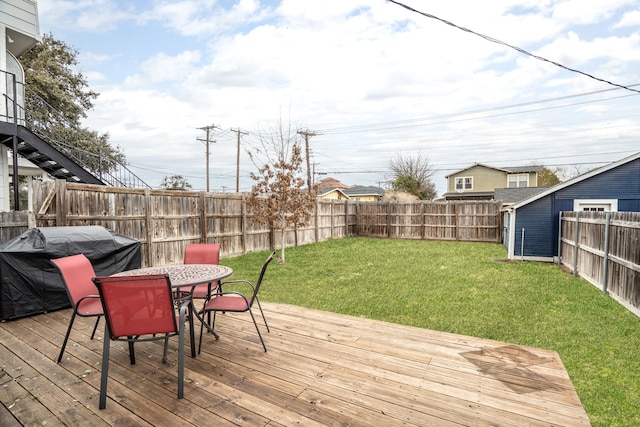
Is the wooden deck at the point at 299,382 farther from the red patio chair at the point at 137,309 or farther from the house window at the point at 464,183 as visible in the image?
the house window at the point at 464,183

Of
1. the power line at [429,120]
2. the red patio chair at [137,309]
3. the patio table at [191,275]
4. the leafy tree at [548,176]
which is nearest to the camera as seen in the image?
the red patio chair at [137,309]

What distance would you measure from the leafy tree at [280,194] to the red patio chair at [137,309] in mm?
6593

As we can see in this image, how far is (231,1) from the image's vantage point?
6.13m

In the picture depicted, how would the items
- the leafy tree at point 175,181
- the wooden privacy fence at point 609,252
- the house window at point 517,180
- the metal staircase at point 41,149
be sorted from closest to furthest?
the wooden privacy fence at point 609,252, the metal staircase at point 41,149, the house window at point 517,180, the leafy tree at point 175,181

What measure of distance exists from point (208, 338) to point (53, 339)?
158 cm

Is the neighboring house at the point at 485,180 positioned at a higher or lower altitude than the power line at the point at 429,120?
lower

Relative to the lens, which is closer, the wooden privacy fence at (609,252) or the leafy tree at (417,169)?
the wooden privacy fence at (609,252)

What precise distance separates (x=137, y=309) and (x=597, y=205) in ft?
36.6

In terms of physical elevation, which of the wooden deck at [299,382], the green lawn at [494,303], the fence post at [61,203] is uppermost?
the fence post at [61,203]

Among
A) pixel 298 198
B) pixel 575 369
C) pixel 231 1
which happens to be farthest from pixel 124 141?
pixel 575 369

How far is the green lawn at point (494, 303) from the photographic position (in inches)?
116

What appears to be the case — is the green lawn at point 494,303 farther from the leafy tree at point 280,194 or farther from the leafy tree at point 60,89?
the leafy tree at point 60,89

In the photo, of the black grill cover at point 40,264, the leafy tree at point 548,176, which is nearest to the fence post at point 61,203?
the black grill cover at point 40,264

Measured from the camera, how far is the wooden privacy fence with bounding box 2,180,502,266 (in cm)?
616
